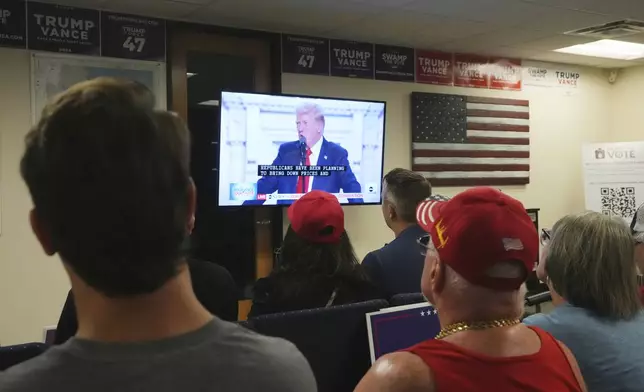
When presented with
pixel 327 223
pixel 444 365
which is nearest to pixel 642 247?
pixel 327 223

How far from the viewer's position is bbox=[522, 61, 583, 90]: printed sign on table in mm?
5820

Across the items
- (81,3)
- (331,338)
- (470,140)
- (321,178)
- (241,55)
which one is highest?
(81,3)

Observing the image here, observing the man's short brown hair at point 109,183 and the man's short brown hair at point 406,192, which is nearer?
the man's short brown hair at point 109,183

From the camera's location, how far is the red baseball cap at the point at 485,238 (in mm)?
1228

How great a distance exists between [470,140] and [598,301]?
3.74m

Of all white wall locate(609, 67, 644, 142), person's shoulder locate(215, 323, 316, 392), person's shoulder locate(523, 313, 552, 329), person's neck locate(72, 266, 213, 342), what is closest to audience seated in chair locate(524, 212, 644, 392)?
person's shoulder locate(523, 313, 552, 329)

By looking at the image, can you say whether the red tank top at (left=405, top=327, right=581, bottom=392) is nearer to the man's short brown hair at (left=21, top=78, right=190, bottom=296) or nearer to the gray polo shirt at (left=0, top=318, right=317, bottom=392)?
the gray polo shirt at (left=0, top=318, right=317, bottom=392)

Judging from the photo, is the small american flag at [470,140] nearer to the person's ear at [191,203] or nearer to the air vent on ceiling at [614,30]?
the air vent on ceiling at [614,30]

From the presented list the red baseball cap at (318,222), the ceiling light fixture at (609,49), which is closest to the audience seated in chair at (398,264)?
the red baseball cap at (318,222)

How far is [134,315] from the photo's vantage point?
0.75m

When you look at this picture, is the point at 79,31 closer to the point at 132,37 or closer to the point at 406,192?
the point at 132,37

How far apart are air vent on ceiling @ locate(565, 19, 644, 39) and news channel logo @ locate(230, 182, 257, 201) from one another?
2.61 meters

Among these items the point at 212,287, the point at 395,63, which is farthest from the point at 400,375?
the point at 395,63

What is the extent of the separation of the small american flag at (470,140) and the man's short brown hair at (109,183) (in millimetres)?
4535
